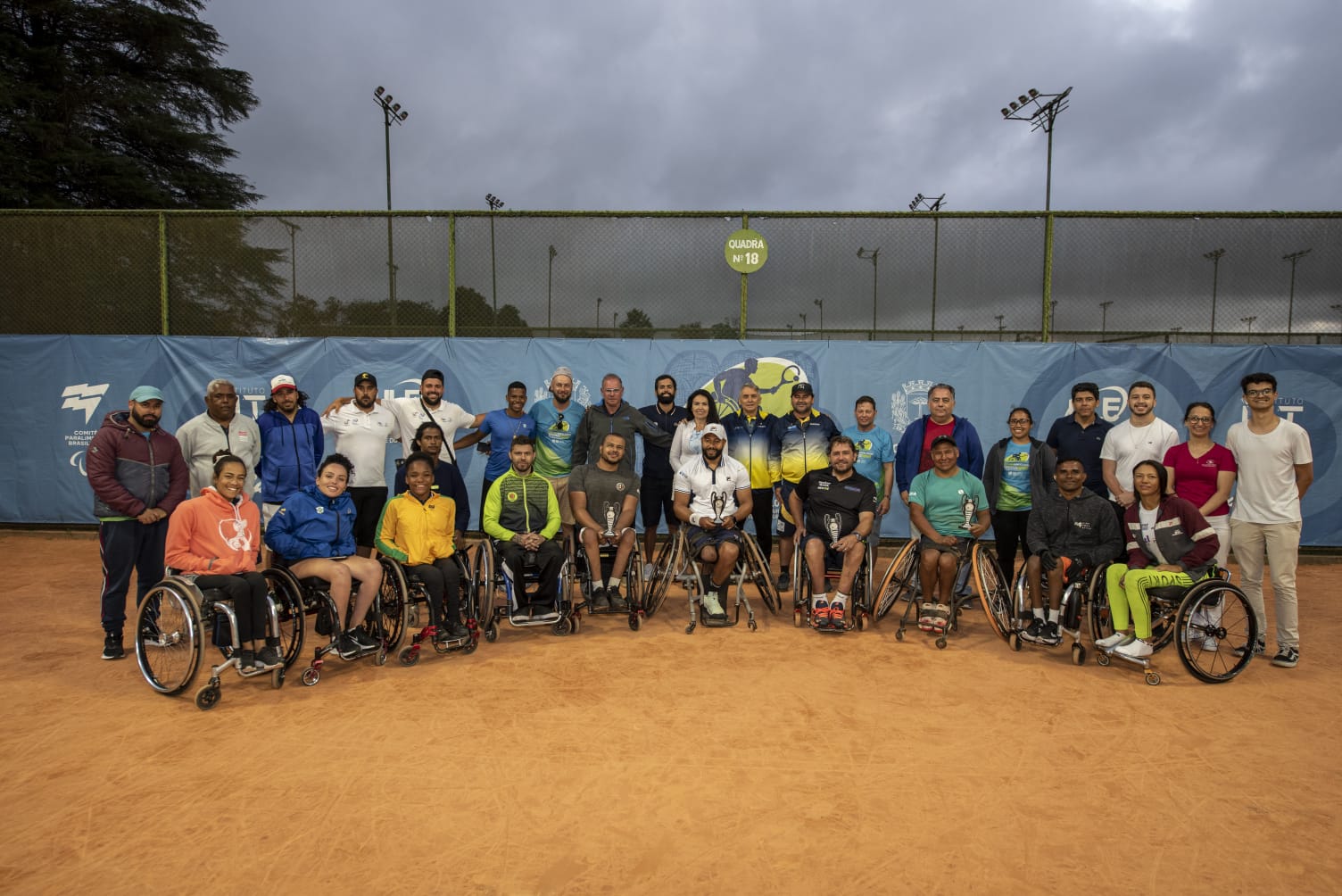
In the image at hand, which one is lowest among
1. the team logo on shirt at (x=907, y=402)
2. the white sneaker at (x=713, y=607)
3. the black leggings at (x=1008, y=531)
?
the white sneaker at (x=713, y=607)

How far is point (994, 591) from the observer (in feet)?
14.8

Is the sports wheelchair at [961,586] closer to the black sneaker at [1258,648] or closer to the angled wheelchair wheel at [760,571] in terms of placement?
the angled wheelchair wheel at [760,571]

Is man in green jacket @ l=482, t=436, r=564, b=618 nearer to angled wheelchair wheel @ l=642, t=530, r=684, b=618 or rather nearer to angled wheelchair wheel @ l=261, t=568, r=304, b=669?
angled wheelchair wheel @ l=642, t=530, r=684, b=618

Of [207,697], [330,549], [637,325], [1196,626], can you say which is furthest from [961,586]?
[207,697]

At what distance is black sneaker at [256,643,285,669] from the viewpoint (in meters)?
3.54

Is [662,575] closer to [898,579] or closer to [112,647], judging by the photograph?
[898,579]

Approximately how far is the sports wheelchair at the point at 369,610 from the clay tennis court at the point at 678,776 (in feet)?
0.50

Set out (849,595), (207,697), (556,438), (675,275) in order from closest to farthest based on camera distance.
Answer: (207,697), (849,595), (556,438), (675,275)

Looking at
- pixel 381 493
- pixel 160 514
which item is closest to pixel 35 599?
pixel 160 514

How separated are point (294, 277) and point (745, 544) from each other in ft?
18.3

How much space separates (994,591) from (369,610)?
3.91m

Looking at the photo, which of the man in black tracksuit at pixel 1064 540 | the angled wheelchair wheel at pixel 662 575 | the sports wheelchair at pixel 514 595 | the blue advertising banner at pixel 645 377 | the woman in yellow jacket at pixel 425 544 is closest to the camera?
the woman in yellow jacket at pixel 425 544

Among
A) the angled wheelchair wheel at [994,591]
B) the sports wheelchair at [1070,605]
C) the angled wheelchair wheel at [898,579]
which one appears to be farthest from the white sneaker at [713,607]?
the sports wheelchair at [1070,605]

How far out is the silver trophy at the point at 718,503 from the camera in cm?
496
